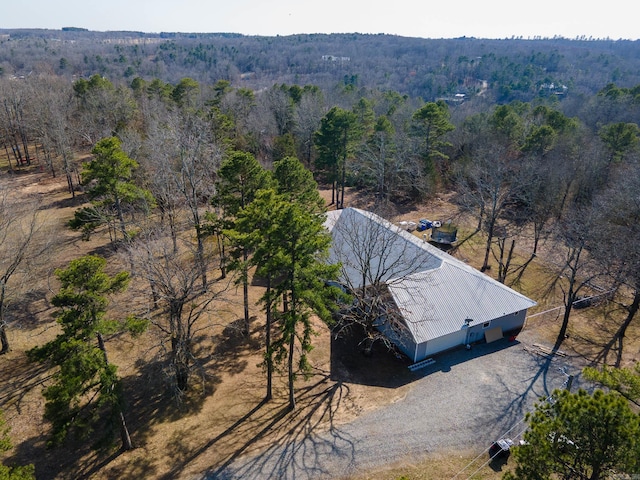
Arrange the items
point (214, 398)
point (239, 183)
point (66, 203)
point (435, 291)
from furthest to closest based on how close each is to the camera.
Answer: point (66, 203) < point (435, 291) < point (239, 183) < point (214, 398)

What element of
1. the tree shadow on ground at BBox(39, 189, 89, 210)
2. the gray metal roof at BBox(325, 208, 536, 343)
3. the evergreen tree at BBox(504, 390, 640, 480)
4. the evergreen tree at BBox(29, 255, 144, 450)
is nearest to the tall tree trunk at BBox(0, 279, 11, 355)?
the evergreen tree at BBox(29, 255, 144, 450)

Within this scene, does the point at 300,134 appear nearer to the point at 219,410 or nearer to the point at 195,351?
the point at 195,351

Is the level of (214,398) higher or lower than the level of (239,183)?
lower

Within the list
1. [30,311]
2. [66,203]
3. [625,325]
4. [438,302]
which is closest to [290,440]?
[438,302]

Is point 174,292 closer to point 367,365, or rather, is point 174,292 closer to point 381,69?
point 367,365

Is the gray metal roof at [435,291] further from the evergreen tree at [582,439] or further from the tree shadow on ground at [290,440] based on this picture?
the evergreen tree at [582,439]

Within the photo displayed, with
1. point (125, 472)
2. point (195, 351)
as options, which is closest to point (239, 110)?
A: point (195, 351)

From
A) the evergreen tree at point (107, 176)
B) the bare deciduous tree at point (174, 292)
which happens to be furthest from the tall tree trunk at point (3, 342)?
the bare deciduous tree at point (174, 292)
